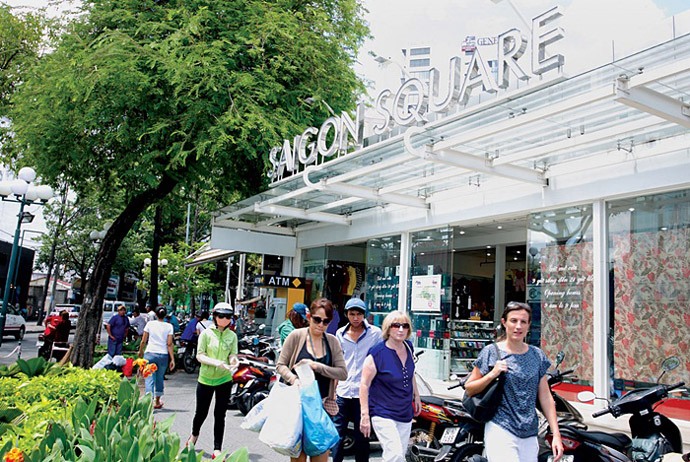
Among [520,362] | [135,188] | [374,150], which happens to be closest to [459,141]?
[374,150]

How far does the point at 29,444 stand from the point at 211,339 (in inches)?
116

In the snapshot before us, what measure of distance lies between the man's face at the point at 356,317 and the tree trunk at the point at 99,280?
881 cm

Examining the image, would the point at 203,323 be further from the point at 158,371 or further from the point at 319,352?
the point at 319,352

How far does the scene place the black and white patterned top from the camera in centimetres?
385

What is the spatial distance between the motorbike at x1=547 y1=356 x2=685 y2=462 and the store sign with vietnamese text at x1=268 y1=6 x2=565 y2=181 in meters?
4.37

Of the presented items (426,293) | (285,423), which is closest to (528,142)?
(426,293)

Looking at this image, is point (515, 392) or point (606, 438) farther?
point (606, 438)

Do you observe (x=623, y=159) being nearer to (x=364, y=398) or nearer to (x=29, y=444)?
(x=364, y=398)

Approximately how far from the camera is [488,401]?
3.87 meters

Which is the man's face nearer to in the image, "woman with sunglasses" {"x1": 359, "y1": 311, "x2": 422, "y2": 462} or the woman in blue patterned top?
"woman with sunglasses" {"x1": 359, "y1": 311, "x2": 422, "y2": 462}

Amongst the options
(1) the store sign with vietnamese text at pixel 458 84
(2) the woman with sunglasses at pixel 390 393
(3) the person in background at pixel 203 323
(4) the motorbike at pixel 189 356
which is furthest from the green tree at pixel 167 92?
(2) the woman with sunglasses at pixel 390 393

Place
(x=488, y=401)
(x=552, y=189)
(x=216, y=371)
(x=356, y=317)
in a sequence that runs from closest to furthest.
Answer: (x=488, y=401), (x=356, y=317), (x=216, y=371), (x=552, y=189)

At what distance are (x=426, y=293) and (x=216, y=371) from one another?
7754 mm

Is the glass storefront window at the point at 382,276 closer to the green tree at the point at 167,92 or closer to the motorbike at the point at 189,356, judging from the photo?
the green tree at the point at 167,92
